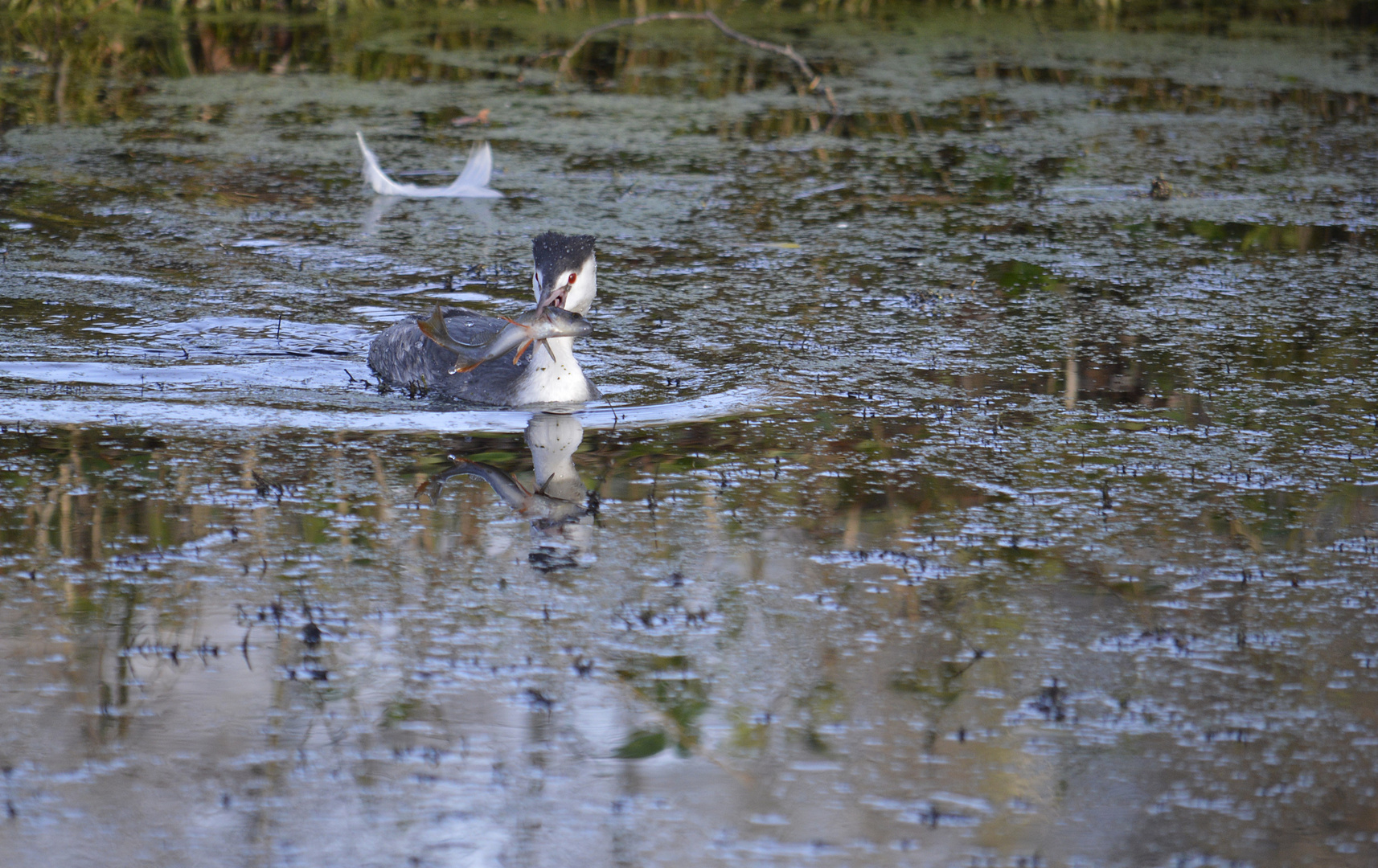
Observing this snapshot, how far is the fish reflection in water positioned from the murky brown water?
21mm

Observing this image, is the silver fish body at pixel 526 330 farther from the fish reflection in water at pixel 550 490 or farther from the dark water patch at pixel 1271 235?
the dark water patch at pixel 1271 235

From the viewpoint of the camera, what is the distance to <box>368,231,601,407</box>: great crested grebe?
5055 mm

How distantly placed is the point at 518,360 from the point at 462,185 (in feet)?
9.43

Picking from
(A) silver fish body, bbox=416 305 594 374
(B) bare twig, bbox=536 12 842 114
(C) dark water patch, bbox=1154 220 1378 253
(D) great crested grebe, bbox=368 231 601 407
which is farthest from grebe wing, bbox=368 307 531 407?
(B) bare twig, bbox=536 12 842 114

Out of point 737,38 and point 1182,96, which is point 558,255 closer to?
point 737,38

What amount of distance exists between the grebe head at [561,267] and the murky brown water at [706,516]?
1.20ft

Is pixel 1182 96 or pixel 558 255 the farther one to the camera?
pixel 1182 96

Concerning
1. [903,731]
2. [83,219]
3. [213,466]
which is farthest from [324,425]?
[83,219]

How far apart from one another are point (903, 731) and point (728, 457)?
1615mm

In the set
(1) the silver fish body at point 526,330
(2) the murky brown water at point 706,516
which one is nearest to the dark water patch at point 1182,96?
(2) the murky brown water at point 706,516

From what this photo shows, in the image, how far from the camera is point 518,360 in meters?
5.20

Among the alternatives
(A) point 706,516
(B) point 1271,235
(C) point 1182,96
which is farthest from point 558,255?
(C) point 1182,96

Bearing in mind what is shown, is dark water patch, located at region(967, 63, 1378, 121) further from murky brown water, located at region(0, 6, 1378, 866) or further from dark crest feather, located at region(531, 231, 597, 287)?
dark crest feather, located at region(531, 231, 597, 287)

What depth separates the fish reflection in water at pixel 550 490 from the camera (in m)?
3.98
